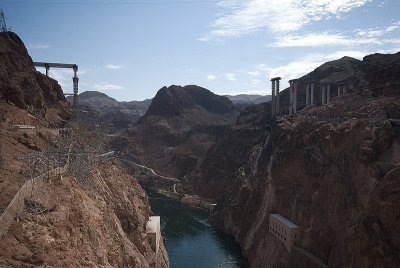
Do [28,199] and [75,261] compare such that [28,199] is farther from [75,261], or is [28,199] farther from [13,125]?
[13,125]

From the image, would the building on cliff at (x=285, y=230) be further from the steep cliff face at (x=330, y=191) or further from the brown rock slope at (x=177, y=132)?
the brown rock slope at (x=177, y=132)

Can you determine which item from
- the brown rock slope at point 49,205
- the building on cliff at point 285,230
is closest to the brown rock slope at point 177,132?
the building on cliff at point 285,230

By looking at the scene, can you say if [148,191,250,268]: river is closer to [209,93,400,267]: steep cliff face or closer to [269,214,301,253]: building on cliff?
[209,93,400,267]: steep cliff face

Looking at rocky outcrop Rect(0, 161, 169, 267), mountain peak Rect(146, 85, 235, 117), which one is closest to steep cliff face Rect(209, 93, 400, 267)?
rocky outcrop Rect(0, 161, 169, 267)

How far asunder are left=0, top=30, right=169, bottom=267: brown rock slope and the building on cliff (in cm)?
1450

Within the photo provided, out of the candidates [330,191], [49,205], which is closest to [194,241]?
[330,191]

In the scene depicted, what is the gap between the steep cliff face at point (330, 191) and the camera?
31516 millimetres

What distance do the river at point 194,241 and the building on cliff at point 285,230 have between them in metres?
6.97

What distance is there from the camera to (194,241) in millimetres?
58219

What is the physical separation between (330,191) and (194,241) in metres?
26.2

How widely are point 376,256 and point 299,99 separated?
5825 cm

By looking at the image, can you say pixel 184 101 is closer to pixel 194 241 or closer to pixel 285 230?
pixel 194 241

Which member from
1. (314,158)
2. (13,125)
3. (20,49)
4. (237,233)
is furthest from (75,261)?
(237,233)

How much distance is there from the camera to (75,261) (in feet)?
58.1
